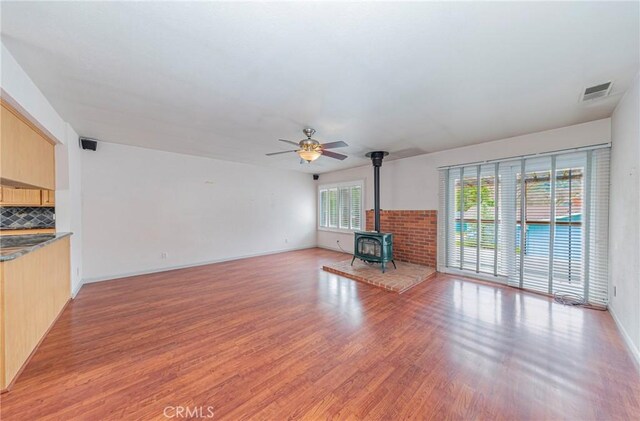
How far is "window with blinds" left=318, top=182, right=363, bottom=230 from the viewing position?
20.4 feet

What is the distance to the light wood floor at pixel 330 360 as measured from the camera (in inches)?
59.8

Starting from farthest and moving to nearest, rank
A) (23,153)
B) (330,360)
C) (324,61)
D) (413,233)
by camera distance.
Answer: (413,233) < (23,153) < (330,360) < (324,61)

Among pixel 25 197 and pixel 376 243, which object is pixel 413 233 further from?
pixel 25 197

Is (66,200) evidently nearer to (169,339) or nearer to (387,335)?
(169,339)

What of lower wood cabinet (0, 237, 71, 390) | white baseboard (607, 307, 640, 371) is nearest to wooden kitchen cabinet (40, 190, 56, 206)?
lower wood cabinet (0, 237, 71, 390)

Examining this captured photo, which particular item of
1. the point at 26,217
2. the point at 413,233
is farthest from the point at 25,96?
the point at 413,233

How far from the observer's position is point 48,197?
296 cm

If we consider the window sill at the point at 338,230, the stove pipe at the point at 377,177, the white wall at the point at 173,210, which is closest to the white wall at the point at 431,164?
the window sill at the point at 338,230

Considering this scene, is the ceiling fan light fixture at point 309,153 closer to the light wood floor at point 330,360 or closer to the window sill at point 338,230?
the light wood floor at point 330,360

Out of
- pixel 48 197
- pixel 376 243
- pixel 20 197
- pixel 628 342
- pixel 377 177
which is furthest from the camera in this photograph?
pixel 377 177

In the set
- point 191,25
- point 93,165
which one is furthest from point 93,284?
point 191,25

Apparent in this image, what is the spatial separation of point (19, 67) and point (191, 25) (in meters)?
1.64

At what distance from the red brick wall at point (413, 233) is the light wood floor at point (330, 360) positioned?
139 centimetres

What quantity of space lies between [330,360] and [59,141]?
13.2 feet
